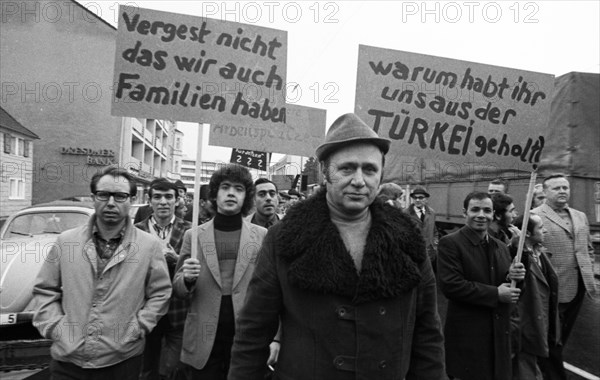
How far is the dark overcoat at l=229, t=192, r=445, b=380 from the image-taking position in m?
1.76

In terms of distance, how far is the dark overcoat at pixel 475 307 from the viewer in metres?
3.36

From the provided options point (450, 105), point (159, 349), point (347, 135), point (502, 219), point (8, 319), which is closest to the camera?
point (347, 135)

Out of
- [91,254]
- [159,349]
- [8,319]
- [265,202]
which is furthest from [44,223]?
[91,254]

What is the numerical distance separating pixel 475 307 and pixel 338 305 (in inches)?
84.3

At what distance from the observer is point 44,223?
6762 millimetres

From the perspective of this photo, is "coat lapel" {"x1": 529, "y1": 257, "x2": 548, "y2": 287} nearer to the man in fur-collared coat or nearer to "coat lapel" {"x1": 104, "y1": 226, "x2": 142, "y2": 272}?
the man in fur-collared coat

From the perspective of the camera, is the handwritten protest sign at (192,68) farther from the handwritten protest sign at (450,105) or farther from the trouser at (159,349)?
the trouser at (159,349)

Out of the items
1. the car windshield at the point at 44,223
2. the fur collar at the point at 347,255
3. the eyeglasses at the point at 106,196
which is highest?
the eyeglasses at the point at 106,196

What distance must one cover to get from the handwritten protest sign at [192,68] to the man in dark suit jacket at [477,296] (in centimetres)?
186

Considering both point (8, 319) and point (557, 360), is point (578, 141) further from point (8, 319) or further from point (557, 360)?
point (8, 319)

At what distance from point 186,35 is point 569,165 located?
7499 millimetres

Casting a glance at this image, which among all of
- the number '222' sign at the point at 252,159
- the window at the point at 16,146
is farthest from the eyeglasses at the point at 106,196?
the window at the point at 16,146

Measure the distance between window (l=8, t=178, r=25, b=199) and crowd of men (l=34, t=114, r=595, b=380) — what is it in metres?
22.3

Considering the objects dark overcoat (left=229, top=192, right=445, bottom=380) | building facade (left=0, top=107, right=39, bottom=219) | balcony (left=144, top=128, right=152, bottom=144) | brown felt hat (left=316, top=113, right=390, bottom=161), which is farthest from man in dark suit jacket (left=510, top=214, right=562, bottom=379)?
balcony (left=144, top=128, right=152, bottom=144)
